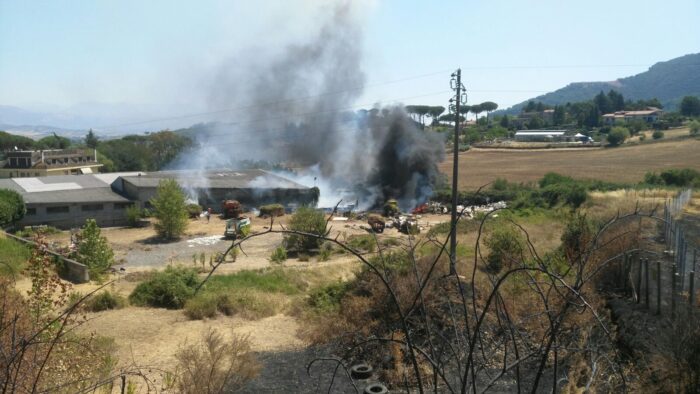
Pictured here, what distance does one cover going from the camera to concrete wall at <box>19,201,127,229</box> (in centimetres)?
4078

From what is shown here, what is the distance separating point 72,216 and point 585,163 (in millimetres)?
60443

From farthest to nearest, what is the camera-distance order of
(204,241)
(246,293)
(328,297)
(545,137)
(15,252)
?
(545,137) → (204,241) → (15,252) → (246,293) → (328,297)

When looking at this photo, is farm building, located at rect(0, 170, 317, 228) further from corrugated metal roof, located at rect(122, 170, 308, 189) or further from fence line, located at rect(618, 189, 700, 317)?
fence line, located at rect(618, 189, 700, 317)

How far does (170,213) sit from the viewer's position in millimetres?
36812

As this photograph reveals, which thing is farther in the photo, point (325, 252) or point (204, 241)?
point (204, 241)

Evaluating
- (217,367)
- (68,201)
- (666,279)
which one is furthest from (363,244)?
(68,201)

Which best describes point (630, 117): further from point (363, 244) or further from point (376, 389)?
point (376, 389)

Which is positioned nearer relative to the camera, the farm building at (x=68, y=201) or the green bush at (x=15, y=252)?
the green bush at (x=15, y=252)

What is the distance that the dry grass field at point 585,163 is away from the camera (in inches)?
2336

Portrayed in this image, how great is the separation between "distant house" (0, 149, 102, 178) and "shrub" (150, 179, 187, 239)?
33243mm

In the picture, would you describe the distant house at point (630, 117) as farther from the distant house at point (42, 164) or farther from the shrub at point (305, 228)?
the distant house at point (42, 164)

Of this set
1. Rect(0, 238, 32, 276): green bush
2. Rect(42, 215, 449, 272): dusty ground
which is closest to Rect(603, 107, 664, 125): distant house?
Rect(42, 215, 449, 272): dusty ground

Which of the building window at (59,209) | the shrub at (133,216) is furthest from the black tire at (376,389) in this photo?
the building window at (59,209)

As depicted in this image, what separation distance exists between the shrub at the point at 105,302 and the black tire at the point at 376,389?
42.3ft
